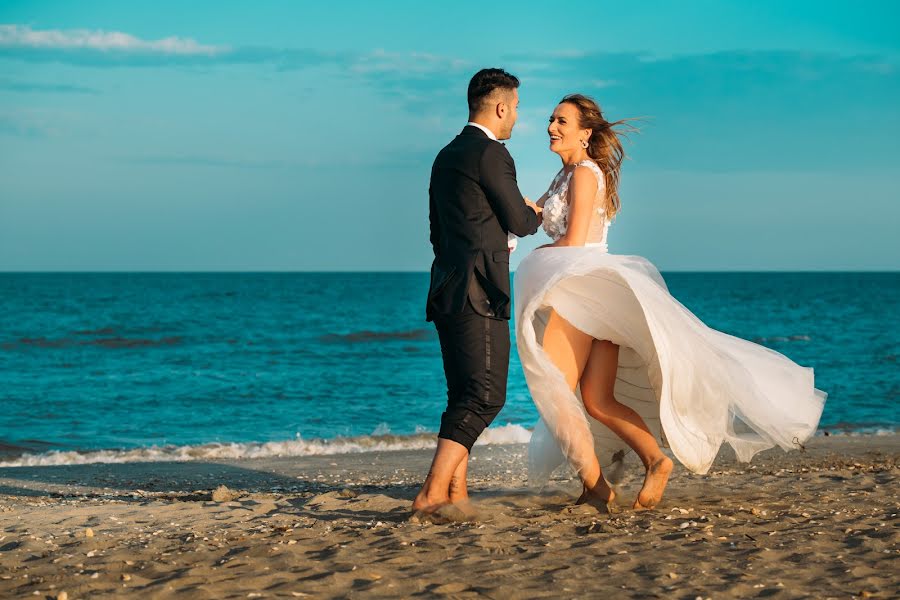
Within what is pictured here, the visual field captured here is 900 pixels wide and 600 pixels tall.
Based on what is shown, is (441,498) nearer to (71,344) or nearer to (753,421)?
(753,421)

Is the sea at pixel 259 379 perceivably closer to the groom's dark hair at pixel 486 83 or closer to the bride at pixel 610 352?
the bride at pixel 610 352

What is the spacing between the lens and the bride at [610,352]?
18.5 ft

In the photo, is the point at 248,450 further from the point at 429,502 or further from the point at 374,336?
the point at 374,336

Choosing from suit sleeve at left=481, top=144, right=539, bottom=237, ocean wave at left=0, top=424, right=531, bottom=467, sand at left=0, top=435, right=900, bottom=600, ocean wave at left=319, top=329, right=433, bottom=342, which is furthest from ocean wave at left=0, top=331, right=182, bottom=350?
suit sleeve at left=481, top=144, right=539, bottom=237

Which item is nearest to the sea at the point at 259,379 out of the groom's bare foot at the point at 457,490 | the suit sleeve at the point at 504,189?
the groom's bare foot at the point at 457,490

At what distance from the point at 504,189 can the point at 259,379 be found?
19126mm

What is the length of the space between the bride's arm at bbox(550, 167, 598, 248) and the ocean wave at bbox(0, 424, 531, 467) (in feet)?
22.2

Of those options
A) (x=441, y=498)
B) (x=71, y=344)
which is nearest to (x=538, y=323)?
(x=441, y=498)

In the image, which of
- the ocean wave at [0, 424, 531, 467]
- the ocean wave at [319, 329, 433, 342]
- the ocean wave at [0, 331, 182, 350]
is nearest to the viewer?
the ocean wave at [0, 424, 531, 467]

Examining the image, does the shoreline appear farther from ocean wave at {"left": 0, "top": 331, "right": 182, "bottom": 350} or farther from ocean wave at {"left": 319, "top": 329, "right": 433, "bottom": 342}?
ocean wave at {"left": 319, "top": 329, "right": 433, "bottom": 342}

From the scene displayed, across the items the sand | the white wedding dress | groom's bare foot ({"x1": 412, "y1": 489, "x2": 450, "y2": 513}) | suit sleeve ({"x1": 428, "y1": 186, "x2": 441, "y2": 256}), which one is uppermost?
suit sleeve ({"x1": 428, "y1": 186, "x2": 441, "y2": 256})

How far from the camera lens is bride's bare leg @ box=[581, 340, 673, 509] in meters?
5.78

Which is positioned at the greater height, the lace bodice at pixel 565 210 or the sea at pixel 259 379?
the lace bodice at pixel 565 210

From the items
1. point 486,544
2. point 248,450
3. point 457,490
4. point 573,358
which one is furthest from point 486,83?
point 248,450
